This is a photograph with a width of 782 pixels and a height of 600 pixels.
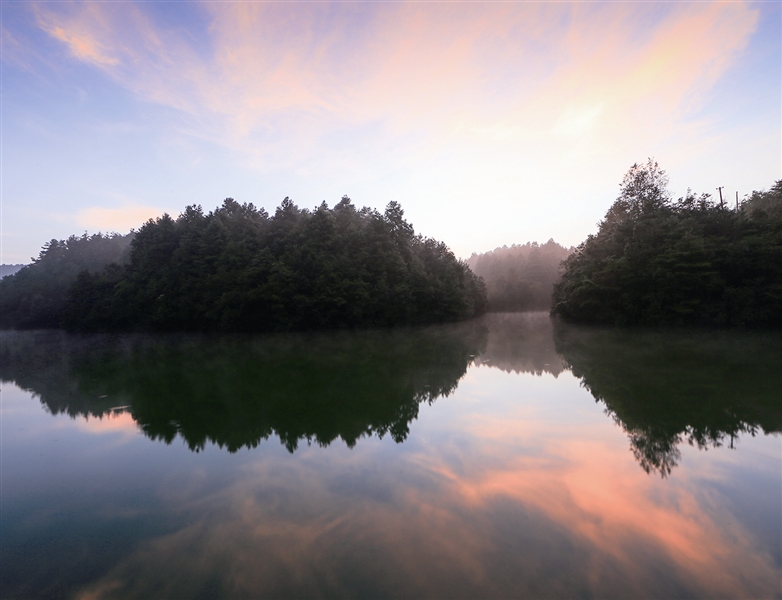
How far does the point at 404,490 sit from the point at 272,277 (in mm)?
27917

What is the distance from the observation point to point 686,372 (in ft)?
35.9

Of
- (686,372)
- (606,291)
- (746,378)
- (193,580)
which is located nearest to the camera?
(193,580)

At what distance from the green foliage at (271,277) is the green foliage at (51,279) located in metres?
9.77

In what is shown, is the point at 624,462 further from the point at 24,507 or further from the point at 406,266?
the point at 406,266

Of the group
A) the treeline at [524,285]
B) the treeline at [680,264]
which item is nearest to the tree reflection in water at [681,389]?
the treeline at [680,264]

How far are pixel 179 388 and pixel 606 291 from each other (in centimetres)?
2700

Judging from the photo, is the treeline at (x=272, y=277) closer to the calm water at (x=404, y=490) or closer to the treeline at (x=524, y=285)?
the calm water at (x=404, y=490)

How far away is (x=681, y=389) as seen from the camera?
30.0ft

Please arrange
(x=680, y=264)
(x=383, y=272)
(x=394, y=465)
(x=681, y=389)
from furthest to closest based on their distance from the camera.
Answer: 1. (x=383, y=272)
2. (x=680, y=264)
3. (x=681, y=389)
4. (x=394, y=465)

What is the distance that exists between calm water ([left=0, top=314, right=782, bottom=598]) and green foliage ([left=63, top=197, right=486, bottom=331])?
21.2m

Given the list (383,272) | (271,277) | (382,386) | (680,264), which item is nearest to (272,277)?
(271,277)

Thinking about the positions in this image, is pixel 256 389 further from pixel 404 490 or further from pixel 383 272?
pixel 383 272

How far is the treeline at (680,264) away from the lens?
76.3 ft

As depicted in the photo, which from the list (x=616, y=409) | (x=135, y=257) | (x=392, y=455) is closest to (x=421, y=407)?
(x=392, y=455)
